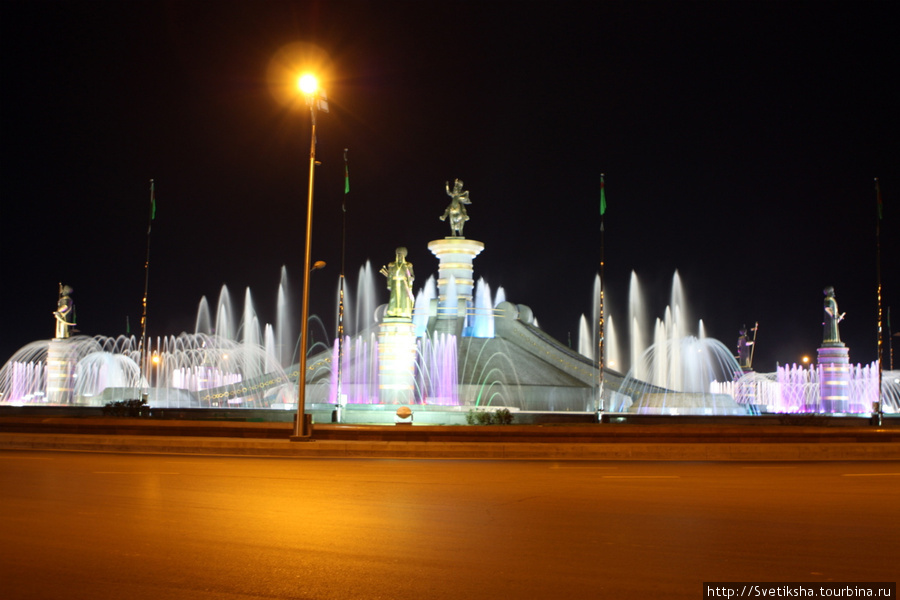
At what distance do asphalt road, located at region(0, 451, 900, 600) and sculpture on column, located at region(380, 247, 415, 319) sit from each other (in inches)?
892

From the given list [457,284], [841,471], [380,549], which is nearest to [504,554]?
[380,549]

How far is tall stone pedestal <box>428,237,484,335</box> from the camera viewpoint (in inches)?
1831

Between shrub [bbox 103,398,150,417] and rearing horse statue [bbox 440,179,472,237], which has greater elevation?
rearing horse statue [bbox 440,179,472,237]

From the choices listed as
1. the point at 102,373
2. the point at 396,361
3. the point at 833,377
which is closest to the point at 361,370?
the point at 396,361

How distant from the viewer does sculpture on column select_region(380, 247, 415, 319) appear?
119 ft

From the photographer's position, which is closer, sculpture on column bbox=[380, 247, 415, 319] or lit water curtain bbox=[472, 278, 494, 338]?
sculpture on column bbox=[380, 247, 415, 319]

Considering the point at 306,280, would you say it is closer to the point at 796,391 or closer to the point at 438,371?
the point at 438,371

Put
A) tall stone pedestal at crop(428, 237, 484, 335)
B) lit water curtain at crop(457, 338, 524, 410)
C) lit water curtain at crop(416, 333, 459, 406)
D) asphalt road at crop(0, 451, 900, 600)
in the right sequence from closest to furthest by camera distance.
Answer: asphalt road at crop(0, 451, 900, 600) → lit water curtain at crop(457, 338, 524, 410) → lit water curtain at crop(416, 333, 459, 406) → tall stone pedestal at crop(428, 237, 484, 335)

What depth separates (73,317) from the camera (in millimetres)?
43312

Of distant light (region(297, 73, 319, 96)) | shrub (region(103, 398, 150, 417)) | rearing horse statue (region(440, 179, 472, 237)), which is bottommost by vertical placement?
shrub (region(103, 398, 150, 417))

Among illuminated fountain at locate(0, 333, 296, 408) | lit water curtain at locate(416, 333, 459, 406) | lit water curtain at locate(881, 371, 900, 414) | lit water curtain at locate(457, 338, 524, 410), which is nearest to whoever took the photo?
lit water curtain at locate(457, 338, 524, 410)

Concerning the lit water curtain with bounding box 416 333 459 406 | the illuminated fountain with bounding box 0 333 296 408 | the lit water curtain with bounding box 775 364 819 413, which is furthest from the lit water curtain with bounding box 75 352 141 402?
the lit water curtain with bounding box 775 364 819 413

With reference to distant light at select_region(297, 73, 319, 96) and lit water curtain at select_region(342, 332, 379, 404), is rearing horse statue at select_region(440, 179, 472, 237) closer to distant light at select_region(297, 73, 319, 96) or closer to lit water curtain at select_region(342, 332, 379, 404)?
lit water curtain at select_region(342, 332, 379, 404)

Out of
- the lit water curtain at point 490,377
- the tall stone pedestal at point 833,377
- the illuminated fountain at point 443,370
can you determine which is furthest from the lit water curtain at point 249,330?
the tall stone pedestal at point 833,377
